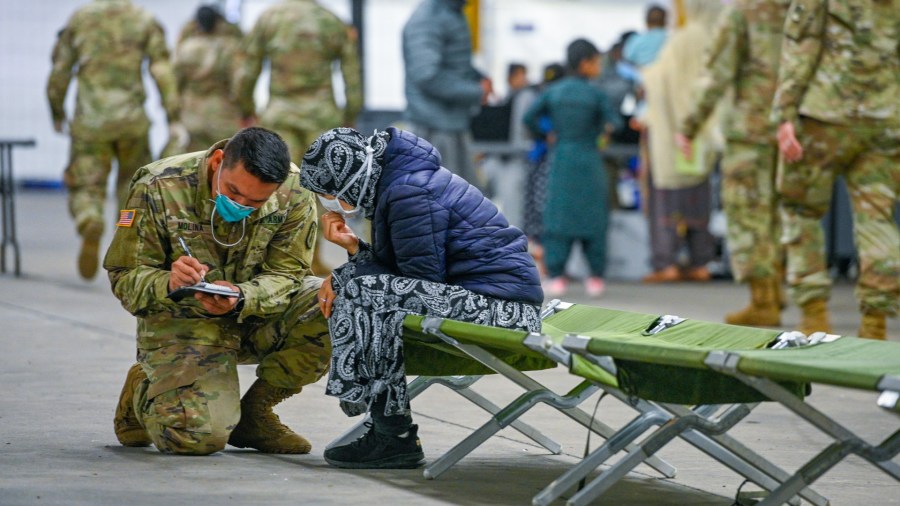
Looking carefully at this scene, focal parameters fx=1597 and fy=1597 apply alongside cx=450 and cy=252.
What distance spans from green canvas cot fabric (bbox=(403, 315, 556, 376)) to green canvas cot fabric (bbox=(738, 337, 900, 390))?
685mm

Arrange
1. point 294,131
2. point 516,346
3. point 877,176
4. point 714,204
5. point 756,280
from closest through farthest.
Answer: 1. point 516,346
2. point 877,176
3. point 756,280
4. point 294,131
5. point 714,204

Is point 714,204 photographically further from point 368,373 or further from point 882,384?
point 882,384

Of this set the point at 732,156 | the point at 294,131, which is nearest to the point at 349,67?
the point at 294,131

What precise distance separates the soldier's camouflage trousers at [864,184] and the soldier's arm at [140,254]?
3689 mm

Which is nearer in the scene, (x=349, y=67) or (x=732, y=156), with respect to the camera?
(x=732, y=156)

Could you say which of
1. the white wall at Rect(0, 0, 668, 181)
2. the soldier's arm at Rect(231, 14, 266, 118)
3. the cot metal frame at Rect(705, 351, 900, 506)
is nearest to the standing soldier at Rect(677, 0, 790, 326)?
the soldier's arm at Rect(231, 14, 266, 118)

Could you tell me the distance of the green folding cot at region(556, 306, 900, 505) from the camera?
11.6 feet

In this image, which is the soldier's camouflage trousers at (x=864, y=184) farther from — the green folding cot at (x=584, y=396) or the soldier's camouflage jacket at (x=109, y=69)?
the soldier's camouflage jacket at (x=109, y=69)

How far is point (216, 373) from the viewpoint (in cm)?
490

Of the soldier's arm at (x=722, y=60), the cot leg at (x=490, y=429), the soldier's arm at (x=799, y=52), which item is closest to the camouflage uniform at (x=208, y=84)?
the soldier's arm at (x=722, y=60)

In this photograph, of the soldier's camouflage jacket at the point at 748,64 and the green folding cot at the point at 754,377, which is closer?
the green folding cot at the point at 754,377

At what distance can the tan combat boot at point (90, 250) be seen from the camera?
10.8 meters

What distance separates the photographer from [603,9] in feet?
78.6

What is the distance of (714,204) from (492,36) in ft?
29.6
